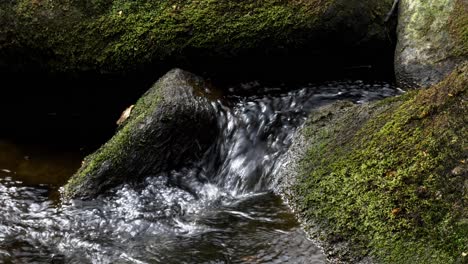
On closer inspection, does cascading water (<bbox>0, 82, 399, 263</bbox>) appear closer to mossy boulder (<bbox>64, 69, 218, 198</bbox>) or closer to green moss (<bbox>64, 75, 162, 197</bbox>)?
mossy boulder (<bbox>64, 69, 218, 198</bbox>)

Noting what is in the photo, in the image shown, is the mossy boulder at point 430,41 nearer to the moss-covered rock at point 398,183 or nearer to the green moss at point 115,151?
the moss-covered rock at point 398,183

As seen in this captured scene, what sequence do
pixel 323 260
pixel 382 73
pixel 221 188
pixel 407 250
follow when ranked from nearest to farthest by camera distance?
pixel 407 250
pixel 323 260
pixel 221 188
pixel 382 73

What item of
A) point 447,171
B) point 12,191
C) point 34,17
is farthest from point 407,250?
point 34,17

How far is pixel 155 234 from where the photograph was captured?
3.87 m

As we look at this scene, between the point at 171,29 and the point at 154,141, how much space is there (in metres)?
1.13

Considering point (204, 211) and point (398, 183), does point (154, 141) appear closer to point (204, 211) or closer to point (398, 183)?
point (204, 211)

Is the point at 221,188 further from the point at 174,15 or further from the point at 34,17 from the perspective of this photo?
the point at 34,17

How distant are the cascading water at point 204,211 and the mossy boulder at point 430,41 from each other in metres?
0.35

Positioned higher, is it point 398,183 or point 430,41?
point 430,41

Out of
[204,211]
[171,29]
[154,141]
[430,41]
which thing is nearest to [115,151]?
[154,141]

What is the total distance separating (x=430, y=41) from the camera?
15.7 ft

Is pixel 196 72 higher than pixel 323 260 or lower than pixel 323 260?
higher

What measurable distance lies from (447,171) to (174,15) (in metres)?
2.92

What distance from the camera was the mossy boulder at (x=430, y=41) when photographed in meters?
4.64
